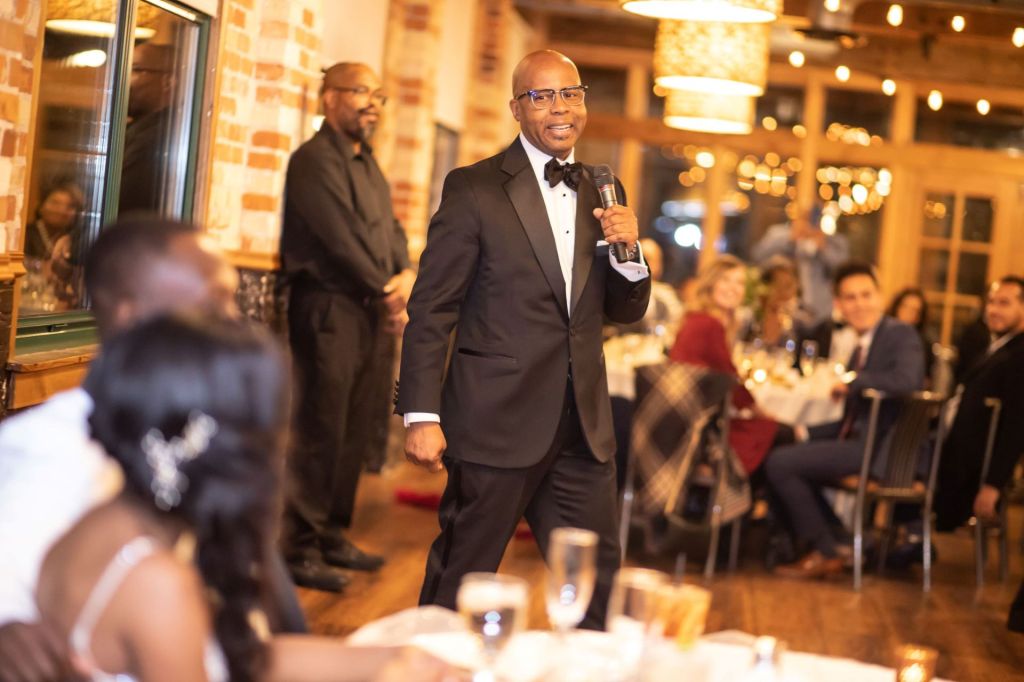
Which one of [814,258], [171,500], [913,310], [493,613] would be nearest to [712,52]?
[913,310]

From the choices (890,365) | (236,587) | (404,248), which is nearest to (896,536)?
(890,365)

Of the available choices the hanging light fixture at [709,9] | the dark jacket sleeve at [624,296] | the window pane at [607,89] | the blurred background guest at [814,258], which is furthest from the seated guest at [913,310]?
the dark jacket sleeve at [624,296]

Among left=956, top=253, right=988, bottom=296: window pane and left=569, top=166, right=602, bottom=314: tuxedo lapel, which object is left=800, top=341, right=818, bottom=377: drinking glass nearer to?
left=569, top=166, right=602, bottom=314: tuxedo lapel

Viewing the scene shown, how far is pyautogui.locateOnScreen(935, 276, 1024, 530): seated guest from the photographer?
6164 millimetres

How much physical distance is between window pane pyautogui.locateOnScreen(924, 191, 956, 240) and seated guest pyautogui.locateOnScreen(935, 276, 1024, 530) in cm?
586

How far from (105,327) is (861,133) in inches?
457

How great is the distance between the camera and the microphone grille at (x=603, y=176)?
319 centimetres

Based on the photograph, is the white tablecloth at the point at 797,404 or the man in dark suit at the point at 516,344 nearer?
the man in dark suit at the point at 516,344

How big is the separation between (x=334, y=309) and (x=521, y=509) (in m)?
A: 2.14

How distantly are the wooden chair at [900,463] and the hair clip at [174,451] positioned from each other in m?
5.00

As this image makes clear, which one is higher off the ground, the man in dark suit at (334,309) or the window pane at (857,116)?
the window pane at (857,116)

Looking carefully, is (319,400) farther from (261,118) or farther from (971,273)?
(971,273)

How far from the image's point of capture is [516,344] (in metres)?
3.28

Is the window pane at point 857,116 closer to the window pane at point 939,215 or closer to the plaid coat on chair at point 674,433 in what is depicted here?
the window pane at point 939,215
